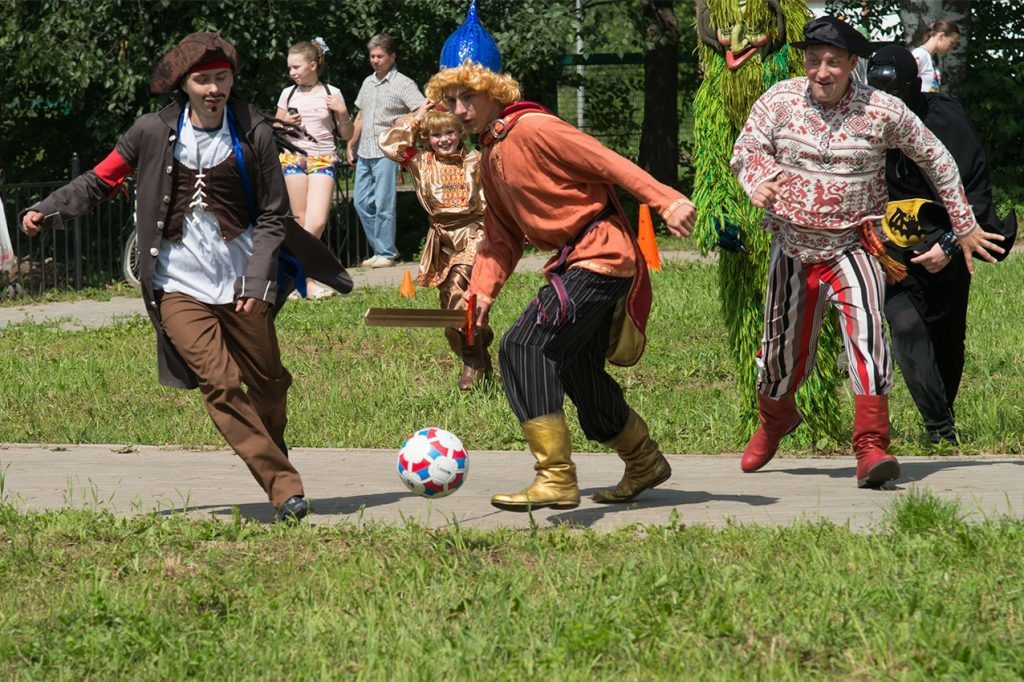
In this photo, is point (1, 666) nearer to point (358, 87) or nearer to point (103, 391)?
point (103, 391)

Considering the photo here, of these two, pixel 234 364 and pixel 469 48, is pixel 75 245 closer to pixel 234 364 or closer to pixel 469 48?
pixel 469 48

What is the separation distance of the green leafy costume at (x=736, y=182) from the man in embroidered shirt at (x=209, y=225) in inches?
86.3

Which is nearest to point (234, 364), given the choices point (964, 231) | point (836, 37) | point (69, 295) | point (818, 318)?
point (818, 318)

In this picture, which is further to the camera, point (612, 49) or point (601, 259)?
point (612, 49)

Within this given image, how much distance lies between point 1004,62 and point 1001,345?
35.9 ft

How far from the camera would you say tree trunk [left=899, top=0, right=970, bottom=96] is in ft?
45.1

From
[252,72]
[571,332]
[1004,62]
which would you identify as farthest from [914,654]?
[1004,62]

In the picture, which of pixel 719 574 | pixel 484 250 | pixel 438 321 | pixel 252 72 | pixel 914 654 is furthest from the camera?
pixel 252 72

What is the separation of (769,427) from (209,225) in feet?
8.66

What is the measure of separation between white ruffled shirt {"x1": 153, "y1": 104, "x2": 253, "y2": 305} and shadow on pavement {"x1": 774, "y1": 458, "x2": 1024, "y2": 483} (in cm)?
269

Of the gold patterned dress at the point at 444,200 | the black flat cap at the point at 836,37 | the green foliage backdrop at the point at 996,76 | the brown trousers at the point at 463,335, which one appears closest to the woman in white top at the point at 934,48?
the gold patterned dress at the point at 444,200

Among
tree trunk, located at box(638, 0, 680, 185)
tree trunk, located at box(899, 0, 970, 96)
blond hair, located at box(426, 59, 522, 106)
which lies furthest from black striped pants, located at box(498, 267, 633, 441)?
tree trunk, located at box(638, 0, 680, 185)

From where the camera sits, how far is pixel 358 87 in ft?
59.2

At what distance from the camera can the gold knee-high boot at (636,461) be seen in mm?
6719
